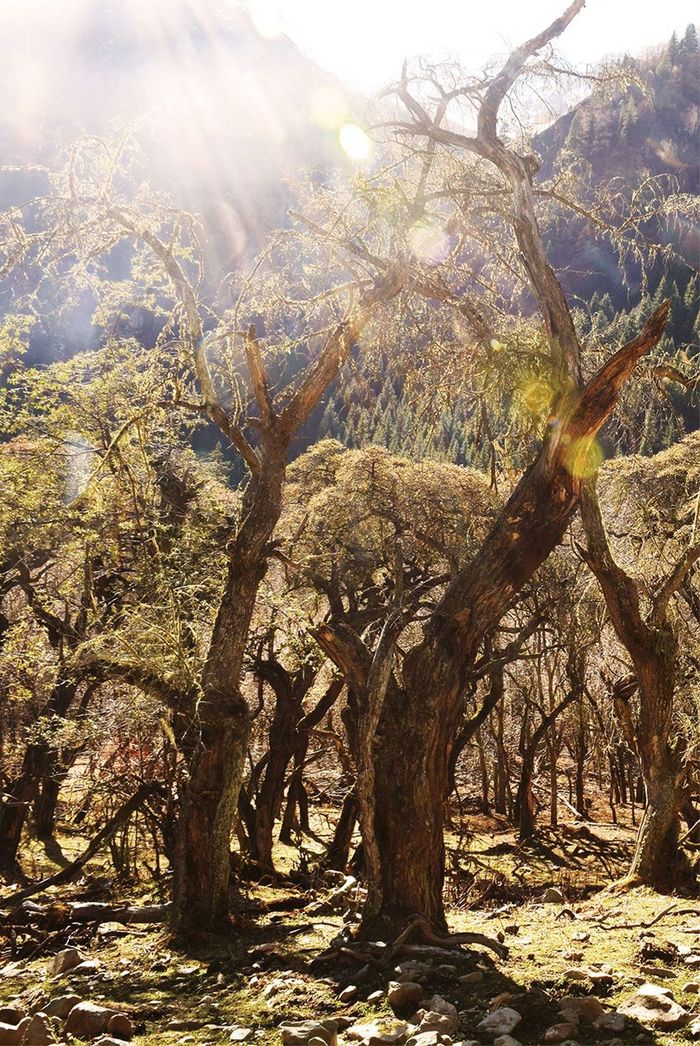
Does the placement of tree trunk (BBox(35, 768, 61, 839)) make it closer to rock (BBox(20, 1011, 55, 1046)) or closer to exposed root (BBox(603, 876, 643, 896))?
exposed root (BBox(603, 876, 643, 896))

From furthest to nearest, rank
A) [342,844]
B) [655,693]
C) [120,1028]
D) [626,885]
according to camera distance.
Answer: [342,844] → [626,885] → [655,693] → [120,1028]

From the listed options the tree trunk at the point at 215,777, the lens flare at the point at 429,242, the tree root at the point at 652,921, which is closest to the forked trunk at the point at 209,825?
the tree trunk at the point at 215,777

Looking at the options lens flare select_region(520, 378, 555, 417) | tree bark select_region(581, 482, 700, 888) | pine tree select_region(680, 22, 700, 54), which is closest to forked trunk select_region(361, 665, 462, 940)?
lens flare select_region(520, 378, 555, 417)

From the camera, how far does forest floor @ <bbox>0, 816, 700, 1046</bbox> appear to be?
373 cm

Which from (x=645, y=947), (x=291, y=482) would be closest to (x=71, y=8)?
(x=291, y=482)

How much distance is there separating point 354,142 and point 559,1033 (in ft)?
22.1

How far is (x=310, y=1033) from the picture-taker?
340 centimetres

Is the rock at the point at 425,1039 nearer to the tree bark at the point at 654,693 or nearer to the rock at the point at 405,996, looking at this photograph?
the rock at the point at 405,996

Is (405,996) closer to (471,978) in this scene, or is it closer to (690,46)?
(471,978)

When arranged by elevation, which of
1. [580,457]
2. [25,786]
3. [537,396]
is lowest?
[25,786]

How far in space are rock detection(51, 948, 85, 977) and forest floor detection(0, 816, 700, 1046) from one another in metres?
0.06

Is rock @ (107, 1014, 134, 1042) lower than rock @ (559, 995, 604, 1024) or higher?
lower

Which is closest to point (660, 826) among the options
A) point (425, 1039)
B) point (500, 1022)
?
point (500, 1022)

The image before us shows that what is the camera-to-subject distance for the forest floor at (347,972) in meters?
3.73
